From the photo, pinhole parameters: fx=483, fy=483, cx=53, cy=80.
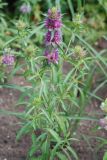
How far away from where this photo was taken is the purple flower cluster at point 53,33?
2607mm

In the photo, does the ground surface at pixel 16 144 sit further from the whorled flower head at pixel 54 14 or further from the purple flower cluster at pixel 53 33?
the whorled flower head at pixel 54 14

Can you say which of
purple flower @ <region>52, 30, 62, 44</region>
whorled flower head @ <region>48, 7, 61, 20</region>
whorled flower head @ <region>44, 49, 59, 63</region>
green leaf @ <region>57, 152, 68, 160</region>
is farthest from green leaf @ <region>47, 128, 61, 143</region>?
whorled flower head @ <region>48, 7, 61, 20</region>

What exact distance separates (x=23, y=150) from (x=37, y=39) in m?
1.50

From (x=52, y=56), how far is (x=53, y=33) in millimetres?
130

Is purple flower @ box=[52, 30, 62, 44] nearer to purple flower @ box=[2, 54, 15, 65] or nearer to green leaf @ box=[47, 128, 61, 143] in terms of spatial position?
purple flower @ box=[2, 54, 15, 65]

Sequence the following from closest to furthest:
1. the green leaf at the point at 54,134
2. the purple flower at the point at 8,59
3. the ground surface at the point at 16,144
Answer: the green leaf at the point at 54,134
the purple flower at the point at 8,59
the ground surface at the point at 16,144

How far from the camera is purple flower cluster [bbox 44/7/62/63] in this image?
2.61m

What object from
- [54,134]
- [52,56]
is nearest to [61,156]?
[54,134]

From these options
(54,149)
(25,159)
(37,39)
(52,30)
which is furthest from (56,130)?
(37,39)

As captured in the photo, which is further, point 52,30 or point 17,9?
point 17,9

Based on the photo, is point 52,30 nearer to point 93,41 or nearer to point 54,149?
point 54,149

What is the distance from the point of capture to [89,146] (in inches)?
128

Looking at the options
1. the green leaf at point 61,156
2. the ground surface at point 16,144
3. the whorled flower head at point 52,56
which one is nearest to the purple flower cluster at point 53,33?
the whorled flower head at point 52,56

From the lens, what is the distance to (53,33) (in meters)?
2.63
